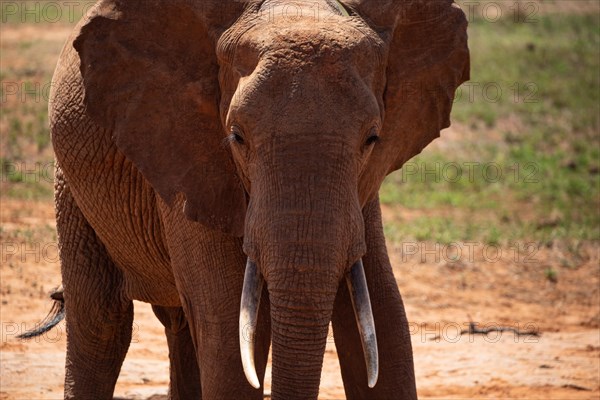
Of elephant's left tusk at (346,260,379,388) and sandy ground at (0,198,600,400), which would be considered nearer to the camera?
elephant's left tusk at (346,260,379,388)

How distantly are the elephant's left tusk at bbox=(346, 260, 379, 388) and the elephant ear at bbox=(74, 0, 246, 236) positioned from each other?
0.56m

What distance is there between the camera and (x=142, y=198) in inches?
223

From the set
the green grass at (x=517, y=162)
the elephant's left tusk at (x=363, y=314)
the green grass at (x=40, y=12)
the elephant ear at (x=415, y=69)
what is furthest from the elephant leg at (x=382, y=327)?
the green grass at (x=40, y=12)

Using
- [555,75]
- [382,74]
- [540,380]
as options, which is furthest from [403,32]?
[555,75]

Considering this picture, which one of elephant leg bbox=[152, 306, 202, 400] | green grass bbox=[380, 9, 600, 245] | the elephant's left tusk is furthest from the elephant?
green grass bbox=[380, 9, 600, 245]

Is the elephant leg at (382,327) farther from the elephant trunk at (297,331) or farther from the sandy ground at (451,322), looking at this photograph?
the sandy ground at (451,322)

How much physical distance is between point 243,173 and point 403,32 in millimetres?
938

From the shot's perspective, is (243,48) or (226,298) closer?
(243,48)

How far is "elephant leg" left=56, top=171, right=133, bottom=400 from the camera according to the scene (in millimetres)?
6418

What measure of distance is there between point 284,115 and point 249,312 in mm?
733

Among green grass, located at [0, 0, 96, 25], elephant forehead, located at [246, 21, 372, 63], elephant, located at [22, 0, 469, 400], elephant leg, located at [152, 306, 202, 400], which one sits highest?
green grass, located at [0, 0, 96, 25]

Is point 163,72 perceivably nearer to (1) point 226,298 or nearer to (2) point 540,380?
(1) point 226,298

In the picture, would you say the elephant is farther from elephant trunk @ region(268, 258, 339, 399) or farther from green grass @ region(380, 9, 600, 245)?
green grass @ region(380, 9, 600, 245)

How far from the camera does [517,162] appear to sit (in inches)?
555
